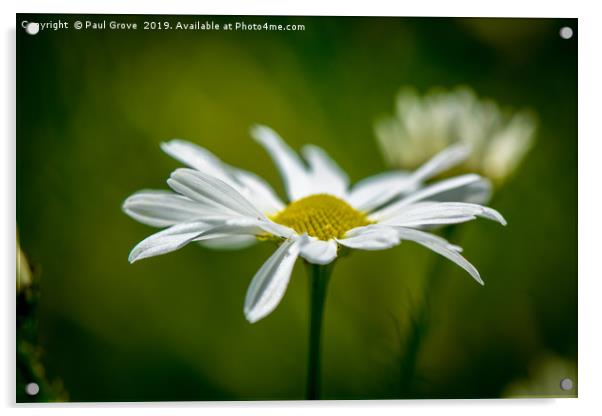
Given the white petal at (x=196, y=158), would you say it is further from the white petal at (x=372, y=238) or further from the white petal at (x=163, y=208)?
the white petal at (x=372, y=238)

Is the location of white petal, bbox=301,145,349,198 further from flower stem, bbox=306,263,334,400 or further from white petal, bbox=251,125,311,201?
flower stem, bbox=306,263,334,400

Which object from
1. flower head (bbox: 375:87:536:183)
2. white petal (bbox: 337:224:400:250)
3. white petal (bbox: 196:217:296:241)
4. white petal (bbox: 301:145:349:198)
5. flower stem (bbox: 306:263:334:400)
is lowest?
flower stem (bbox: 306:263:334:400)

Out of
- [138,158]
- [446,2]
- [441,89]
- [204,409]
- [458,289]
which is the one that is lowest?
[204,409]

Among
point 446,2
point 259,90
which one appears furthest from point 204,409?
point 446,2

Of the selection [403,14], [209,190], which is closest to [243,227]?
[209,190]

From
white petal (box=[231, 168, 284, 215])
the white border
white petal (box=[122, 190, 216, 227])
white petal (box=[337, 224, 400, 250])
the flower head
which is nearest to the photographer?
white petal (box=[337, 224, 400, 250])

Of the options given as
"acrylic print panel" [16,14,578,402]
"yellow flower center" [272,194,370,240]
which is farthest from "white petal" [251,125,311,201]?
"yellow flower center" [272,194,370,240]

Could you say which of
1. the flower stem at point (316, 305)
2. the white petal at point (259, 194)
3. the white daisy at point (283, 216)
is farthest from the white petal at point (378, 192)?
the flower stem at point (316, 305)

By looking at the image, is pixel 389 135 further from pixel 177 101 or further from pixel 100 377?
pixel 100 377
